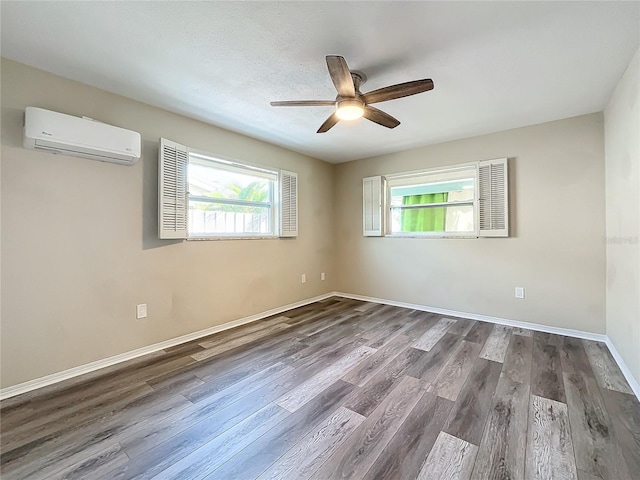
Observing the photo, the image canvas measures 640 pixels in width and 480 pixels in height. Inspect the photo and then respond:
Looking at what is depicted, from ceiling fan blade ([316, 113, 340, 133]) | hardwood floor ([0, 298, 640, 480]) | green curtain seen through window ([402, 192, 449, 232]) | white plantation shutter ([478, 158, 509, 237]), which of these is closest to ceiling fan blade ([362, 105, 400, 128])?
ceiling fan blade ([316, 113, 340, 133])

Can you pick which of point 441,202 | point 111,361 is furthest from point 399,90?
point 111,361

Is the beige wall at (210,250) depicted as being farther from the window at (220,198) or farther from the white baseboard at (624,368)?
the white baseboard at (624,368)

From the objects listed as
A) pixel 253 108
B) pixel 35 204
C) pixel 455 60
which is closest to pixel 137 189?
pixel 35 204

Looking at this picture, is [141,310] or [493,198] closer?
[141,310]

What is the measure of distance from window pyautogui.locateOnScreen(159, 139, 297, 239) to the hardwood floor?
4.26 ft

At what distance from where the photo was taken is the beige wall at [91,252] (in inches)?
77.7

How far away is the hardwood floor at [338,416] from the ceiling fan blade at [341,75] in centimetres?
214

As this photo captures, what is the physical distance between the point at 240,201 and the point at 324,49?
2096 mm

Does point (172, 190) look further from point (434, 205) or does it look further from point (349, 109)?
point (434, 205)

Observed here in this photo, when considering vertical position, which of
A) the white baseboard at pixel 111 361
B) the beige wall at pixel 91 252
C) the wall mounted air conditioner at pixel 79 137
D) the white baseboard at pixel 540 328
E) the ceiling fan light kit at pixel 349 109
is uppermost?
the ceiling fan light kit at pixel 349 109

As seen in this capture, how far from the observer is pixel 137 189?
2.57 meters

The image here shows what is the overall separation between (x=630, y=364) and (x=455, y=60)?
262 cm

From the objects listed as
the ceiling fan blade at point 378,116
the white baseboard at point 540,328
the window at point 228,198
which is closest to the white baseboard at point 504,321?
the white baseboard at point 540,328

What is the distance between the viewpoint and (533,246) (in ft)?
10.4
